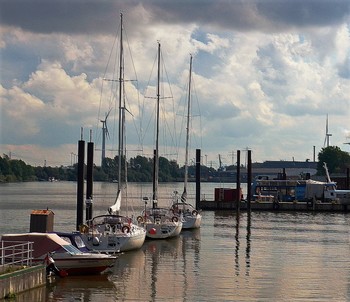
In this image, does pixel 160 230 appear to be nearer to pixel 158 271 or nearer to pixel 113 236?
pixel 113 236

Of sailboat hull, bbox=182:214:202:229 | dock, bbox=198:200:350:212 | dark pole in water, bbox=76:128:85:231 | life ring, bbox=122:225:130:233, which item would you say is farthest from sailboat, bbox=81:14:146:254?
dock, bbox=198:200:350:212

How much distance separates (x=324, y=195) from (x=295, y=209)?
60.2ft

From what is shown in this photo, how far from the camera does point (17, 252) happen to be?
43000mm

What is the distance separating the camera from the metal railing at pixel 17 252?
40.1m

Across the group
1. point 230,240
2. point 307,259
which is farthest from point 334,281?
point 230,240

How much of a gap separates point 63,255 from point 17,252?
2645mm

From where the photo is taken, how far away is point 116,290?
42062 mm

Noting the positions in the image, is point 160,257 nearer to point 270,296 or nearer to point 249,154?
point 270,296

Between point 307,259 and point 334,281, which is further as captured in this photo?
point 307,259

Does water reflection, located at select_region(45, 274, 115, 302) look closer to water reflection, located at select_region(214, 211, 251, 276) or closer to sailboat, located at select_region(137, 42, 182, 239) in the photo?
water reflection, located at select_region(214, 211, 251, 276)

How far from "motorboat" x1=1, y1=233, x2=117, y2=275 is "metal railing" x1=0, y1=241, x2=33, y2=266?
0.28 m

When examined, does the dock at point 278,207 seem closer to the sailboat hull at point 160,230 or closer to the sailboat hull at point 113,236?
the sailboat hull at point 160,230

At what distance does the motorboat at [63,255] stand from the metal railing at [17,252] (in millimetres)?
281

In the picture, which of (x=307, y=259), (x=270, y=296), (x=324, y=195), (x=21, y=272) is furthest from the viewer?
(x=324, y=195)
